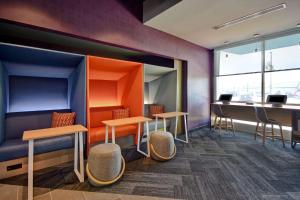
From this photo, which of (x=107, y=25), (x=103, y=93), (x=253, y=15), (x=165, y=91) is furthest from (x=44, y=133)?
(x=253, y=15)

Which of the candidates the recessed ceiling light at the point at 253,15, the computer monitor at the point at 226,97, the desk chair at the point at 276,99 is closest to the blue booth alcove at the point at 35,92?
the recessed ceiling light at the point at 253,15

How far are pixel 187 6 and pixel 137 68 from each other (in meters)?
1.68

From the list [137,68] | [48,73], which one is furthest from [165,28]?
[48,73]

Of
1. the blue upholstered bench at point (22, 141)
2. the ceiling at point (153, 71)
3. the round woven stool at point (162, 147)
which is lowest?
the round woven stool at point (162, 147)

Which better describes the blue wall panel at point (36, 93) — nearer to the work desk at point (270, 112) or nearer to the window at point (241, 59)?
the work desk at point (270, 112)

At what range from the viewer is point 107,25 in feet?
10.1

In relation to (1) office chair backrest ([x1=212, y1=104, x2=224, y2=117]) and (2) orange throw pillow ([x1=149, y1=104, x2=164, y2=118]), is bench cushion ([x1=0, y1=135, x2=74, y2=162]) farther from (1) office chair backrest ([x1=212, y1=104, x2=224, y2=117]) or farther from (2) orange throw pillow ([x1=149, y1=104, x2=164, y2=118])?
(1) office chair backrest ([x1=212, y1=104, x2=224, y2=117])

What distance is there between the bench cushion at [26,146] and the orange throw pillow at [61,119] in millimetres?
Result: 384

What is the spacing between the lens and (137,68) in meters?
3.80

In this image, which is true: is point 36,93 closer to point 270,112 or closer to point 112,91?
point 112,91

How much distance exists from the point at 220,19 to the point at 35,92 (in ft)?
14.3

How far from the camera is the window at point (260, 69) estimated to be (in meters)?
4.30

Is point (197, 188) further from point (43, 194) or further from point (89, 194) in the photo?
point (43, 194)

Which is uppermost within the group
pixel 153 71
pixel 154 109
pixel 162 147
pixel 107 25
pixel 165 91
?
pixel 107 25
